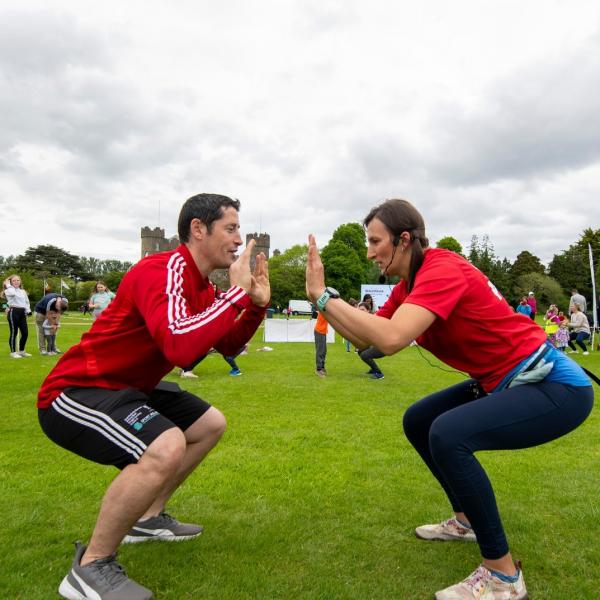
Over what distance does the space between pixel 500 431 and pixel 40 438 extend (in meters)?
5.48

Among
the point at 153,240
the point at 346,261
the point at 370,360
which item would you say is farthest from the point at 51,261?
the point at 370,360

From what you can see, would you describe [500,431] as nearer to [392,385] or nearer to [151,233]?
[392,385]

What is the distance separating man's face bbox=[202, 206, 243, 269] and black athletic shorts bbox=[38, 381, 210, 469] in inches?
38.3

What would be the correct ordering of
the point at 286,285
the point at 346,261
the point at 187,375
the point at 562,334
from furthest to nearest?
the point at 286,285 < the point at 346,261 < the point at 562,334 < the point at 187,375

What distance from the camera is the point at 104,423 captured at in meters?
2.89

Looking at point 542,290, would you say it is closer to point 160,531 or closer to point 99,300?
point 99,300

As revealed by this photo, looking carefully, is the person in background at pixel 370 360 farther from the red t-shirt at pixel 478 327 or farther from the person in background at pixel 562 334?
the person in background at pixel 562 334

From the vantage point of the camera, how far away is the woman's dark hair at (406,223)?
10.2 ft

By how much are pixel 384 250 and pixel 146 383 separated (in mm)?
1720

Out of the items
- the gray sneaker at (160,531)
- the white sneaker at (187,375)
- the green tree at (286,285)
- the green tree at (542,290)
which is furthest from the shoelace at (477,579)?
the green tree at (286,285)

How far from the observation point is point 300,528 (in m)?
3.78

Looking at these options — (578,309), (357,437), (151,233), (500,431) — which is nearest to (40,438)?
(357,437)

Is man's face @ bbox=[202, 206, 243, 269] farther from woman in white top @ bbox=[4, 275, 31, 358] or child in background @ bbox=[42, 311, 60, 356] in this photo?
woman in white top @ bbox=[4, 275, 31, 358]

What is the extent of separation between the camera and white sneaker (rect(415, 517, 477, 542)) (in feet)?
12.1
